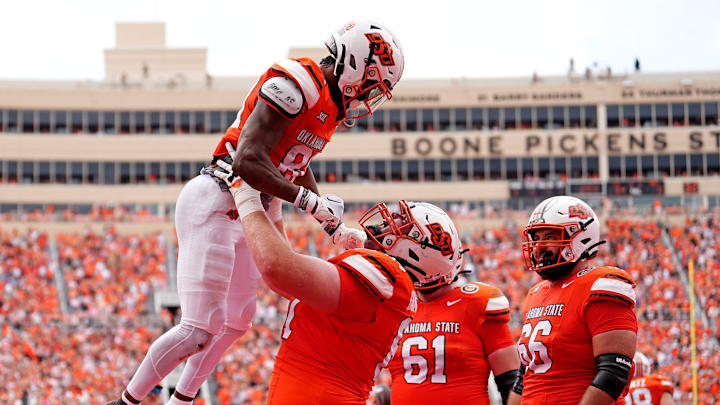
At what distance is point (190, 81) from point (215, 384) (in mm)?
27302

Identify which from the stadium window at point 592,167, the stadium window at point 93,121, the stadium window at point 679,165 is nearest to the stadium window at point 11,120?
the stadium window at point 93,121

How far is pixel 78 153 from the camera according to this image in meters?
45.0

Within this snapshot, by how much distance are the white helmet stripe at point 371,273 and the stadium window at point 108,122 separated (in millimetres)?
43959

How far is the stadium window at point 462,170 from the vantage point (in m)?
45.2

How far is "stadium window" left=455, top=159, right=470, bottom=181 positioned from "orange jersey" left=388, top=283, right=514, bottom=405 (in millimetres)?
39696

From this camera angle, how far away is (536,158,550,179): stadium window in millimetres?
45156

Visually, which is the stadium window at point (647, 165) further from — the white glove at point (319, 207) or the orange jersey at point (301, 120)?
the white glove at point (319, 207)

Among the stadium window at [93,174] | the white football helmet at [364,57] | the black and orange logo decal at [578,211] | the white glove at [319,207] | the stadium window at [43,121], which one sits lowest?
the stadium window at [93,174]

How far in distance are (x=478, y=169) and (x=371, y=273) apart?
41955 millimetres

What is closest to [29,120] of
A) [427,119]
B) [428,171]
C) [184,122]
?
[184,122]

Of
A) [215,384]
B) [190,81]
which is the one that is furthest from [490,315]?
[190,81]

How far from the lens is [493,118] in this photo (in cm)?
4625

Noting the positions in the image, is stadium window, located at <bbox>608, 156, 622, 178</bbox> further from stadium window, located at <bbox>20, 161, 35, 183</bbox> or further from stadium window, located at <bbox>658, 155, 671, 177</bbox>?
stadium window, located at <bbox>20, 161, 35, 183</bbox>

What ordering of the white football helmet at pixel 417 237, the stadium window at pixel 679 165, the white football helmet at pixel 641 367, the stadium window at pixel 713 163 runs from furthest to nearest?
the stadium window at pixel 679 165 < the stadium window at pixel 713 163 < the white football helmet at pixel 641 367 < the white football helmet at pixel 417 237
